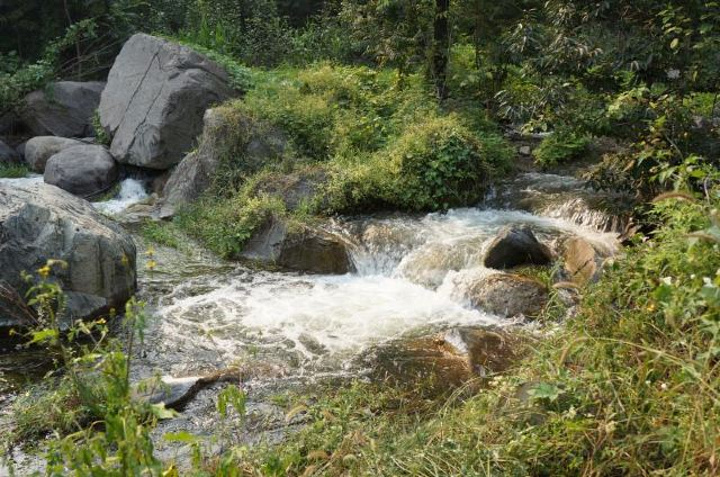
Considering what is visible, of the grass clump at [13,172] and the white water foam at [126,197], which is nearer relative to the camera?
the white water foam at [126,197]

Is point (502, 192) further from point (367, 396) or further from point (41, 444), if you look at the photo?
point (41, 444)

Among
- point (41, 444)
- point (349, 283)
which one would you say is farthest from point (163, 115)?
point (41, 444)

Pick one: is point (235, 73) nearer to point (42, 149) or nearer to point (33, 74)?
point (42, 149)

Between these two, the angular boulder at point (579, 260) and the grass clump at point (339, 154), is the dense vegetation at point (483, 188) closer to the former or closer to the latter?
the grass clump at point (339, 154)

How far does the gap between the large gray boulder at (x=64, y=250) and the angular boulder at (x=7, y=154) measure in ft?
27.3

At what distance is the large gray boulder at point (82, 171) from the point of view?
1336cm

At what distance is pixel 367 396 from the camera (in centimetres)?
552

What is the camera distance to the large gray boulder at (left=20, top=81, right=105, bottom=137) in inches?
637

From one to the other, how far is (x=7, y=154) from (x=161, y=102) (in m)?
4.67

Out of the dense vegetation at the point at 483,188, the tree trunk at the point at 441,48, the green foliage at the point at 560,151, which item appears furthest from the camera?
the tree trunk at the point at 441,48

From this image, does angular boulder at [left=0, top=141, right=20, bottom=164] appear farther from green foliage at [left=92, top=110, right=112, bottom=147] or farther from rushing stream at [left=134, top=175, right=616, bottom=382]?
rushing stream at [left=134, top=175, right=616, bottom=382]

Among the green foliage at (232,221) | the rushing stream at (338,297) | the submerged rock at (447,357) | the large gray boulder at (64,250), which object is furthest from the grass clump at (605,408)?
the green foliage at (232,221)

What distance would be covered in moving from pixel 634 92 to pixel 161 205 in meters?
8.93

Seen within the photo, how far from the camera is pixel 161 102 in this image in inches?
534
